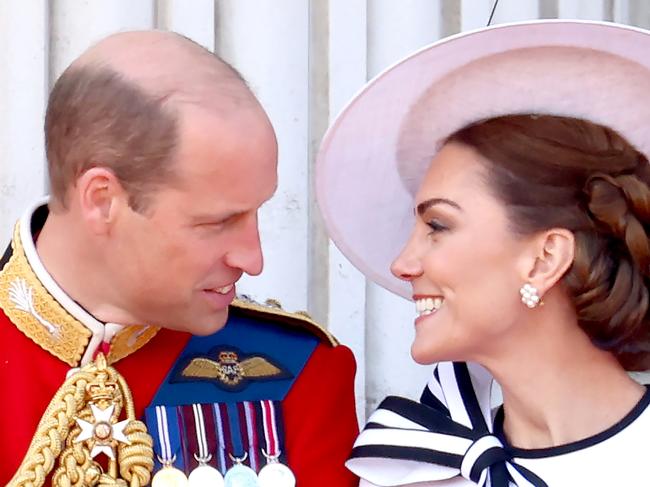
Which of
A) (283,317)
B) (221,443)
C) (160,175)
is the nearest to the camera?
(160,175)

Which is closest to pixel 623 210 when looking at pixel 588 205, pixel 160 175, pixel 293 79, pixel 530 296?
pixel 588 205

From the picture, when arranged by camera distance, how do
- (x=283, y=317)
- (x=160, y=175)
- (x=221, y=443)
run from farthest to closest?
(x=283, y=317), (x=221, y=443), (x=160, y=175)

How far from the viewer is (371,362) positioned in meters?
3.08

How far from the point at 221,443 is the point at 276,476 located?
0.09 metres

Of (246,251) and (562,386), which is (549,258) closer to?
(562,386)

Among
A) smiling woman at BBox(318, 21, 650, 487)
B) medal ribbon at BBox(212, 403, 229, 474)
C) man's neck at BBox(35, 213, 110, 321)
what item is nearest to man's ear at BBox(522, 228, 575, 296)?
smiling woman at BBox(318, 21, 650, 487)

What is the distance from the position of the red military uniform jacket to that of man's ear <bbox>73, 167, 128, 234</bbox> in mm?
101

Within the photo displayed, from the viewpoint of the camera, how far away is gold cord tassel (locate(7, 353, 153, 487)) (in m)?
1.98

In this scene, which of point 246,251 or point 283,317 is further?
point 283,317

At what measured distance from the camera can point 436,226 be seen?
6.85 ft

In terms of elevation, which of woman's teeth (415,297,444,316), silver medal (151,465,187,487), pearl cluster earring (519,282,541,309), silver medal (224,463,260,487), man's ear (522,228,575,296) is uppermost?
man's ear (522,228,575,296)

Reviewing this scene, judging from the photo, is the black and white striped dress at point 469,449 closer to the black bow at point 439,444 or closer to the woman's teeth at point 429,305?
the black bow at point 439,444

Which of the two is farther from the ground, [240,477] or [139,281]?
[139,281]

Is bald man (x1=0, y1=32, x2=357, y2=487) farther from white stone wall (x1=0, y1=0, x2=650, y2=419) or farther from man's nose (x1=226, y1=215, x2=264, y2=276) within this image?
white stone wall (x1=0, y1=0, x2=650, y2=419)
